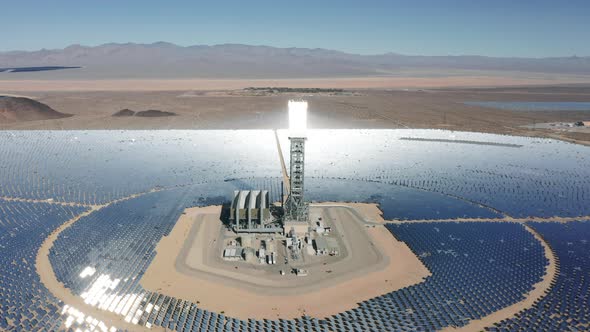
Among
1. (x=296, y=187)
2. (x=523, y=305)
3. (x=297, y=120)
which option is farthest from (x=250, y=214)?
(x=523, y=305)

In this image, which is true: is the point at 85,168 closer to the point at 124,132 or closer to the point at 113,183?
the point at 113,183

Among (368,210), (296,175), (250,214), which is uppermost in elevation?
(296,175)

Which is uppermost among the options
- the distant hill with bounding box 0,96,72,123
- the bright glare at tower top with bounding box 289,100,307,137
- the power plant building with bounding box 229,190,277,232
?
the bright glare at tower top with bounding box 289,100,307,137

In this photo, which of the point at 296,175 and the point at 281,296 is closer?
the point at 281,296

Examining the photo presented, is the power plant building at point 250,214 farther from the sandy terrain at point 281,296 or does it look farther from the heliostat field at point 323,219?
the sandy terrain at point 281,296

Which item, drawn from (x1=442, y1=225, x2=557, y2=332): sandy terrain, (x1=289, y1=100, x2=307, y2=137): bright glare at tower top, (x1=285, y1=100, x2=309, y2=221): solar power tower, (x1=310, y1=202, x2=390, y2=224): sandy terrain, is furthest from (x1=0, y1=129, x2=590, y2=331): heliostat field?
(x1=289, y1=100, x2=307, y2=137): bright glare at tower top

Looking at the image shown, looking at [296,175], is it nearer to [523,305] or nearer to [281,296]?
[281,296]

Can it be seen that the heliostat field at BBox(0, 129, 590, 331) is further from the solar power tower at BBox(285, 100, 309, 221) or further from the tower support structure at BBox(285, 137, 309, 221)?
the solar power tower at BBox(285, 100, 309, 221)

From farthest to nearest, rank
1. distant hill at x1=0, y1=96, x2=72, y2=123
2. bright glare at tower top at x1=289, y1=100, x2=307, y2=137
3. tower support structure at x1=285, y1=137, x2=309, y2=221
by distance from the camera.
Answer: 1. distant hill at x1=0, y1=96, x2=72, y2=123
2. bright glare at tower top at x1=289, y1=100, x2=307, y2=137
3. tower support structure at x1=285, y1=137, x2=309, y2=221
